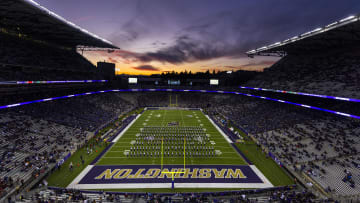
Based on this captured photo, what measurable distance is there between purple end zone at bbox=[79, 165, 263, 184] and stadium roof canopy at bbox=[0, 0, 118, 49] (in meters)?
21.6

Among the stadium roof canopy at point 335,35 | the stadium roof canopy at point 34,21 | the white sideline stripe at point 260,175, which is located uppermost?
the stadium roof canopy at point 34,21

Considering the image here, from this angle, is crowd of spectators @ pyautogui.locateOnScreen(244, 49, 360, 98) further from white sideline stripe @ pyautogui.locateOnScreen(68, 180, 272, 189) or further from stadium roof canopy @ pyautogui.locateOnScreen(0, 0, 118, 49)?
stadium roof canopy @ pyautogui.locateOnScreen(0, 0, 118, 49)

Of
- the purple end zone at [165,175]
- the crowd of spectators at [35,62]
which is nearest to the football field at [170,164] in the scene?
the purple end zone at [165,175]

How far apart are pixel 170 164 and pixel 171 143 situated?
6.06 metres

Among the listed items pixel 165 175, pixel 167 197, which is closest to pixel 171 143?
pixel 165 175

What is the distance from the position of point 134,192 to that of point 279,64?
169ft

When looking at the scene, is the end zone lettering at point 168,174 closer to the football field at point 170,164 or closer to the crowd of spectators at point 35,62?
the football field at point 170,164

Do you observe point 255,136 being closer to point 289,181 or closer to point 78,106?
point 289,181

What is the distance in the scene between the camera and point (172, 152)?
73.8 feet

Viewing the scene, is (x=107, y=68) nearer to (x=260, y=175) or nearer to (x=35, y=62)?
(x=35, y=62)

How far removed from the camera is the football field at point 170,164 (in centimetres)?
1611

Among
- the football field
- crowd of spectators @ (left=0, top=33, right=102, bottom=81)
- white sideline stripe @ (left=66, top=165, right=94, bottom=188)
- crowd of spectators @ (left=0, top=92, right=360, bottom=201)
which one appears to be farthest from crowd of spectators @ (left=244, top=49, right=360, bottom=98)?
crowd of spectators @ (left=0, top=33, right=102, bottom=81)

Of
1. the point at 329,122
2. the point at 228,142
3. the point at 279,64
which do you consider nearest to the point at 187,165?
the point at 228,142

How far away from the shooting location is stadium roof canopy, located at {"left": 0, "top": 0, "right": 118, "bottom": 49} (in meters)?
21.4
